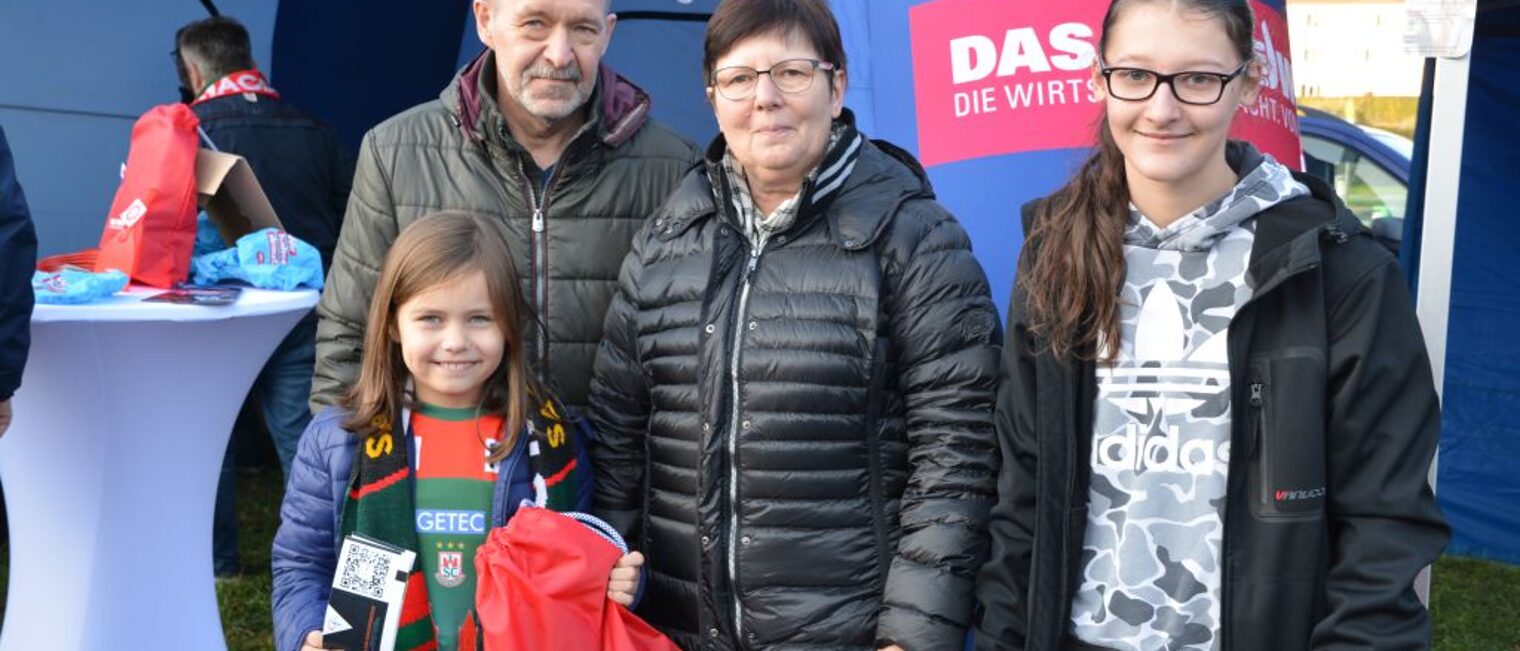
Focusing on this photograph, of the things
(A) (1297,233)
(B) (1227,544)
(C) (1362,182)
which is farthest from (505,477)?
(C) (1362,182)

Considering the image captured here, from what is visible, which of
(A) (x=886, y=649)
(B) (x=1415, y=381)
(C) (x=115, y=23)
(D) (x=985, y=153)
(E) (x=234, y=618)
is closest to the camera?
(B) (x=1415, y=381)

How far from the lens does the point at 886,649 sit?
215 cm

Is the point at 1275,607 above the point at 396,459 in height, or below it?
below

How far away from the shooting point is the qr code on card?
2.24 m

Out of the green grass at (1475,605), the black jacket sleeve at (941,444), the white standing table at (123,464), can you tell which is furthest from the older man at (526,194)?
the green grass at (1475,605)

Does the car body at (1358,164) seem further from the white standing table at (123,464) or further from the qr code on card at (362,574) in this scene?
the qr code on card at (362,574)

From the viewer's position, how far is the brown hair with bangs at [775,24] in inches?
87.5

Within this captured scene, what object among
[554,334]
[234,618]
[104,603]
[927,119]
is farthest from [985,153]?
[234,618]

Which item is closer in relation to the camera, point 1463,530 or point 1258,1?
point 1258,1

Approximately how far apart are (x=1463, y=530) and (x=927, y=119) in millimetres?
3642

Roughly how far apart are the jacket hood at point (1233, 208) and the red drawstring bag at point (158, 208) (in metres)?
2.28

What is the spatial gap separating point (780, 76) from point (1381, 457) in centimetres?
96

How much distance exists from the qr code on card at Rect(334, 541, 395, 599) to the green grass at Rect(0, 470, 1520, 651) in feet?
8.06

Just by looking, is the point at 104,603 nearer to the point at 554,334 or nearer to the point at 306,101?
the point at 554,334
